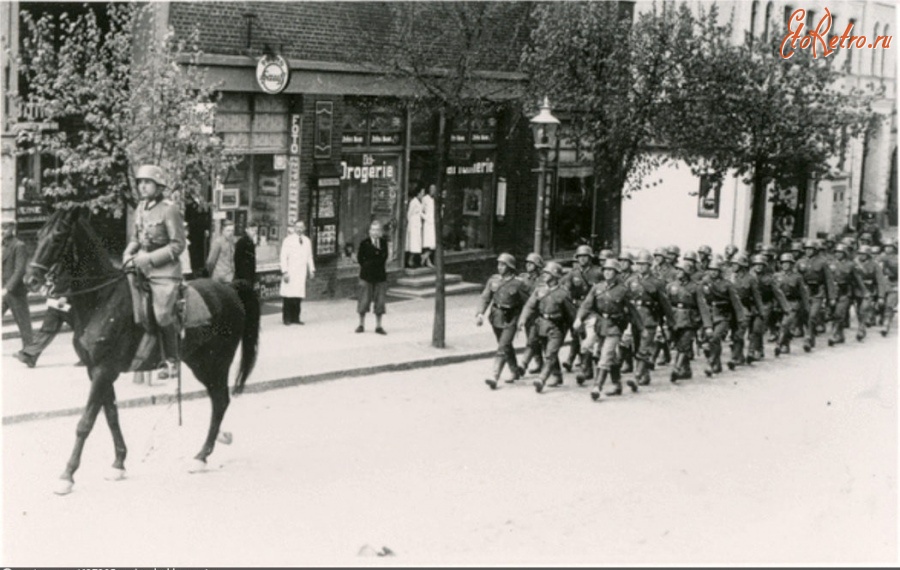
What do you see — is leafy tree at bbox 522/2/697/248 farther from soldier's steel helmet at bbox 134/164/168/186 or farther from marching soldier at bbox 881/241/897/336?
soldier's steel helmet at bbox 134/164/168/186

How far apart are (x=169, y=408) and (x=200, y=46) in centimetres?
838

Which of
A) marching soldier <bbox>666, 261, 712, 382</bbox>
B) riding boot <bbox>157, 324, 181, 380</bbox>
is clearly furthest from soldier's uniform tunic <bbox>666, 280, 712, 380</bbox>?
riding boot <bbox>157, 324, 181, 380</bbox>

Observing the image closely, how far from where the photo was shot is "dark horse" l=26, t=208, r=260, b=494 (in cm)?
1059

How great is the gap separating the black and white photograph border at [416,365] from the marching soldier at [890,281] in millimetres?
87

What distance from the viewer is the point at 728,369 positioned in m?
19.1

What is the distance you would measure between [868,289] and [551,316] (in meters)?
9.81

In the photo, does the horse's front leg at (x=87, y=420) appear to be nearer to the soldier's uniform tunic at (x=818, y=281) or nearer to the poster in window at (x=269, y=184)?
the poster in window at (x=269, y=184)

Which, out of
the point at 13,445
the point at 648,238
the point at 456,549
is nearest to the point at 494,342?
the point at 13,445

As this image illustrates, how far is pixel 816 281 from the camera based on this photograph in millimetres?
22188

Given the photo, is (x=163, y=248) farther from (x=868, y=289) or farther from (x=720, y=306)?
(x=868, y=289)

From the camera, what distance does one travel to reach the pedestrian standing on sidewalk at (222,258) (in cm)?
1900

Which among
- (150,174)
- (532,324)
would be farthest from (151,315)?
(532,324)

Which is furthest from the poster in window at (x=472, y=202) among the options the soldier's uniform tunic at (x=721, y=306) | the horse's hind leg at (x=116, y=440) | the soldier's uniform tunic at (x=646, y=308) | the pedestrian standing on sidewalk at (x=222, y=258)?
the horse's hind leg at (x=116, y=440)

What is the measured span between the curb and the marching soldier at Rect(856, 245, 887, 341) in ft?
25.4
